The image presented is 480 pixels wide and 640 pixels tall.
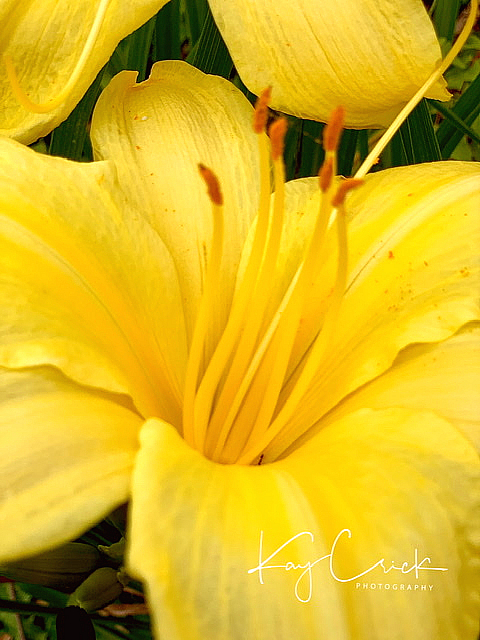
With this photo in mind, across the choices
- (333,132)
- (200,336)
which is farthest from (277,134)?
(200,336)

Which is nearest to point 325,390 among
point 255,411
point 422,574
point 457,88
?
point 255,411

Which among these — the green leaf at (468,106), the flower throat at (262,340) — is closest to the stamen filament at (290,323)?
the flower throat at (262,340)

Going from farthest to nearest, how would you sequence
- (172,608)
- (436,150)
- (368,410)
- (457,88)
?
1. (457,88)
2. (436,150)
3. (368,410)
4. (172,608)

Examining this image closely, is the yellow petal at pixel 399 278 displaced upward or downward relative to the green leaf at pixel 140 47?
downward

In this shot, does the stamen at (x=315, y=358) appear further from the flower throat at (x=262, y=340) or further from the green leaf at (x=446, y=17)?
the green leaf at (x=446, y=17)

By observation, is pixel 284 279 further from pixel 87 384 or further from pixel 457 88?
pixel 457 88
